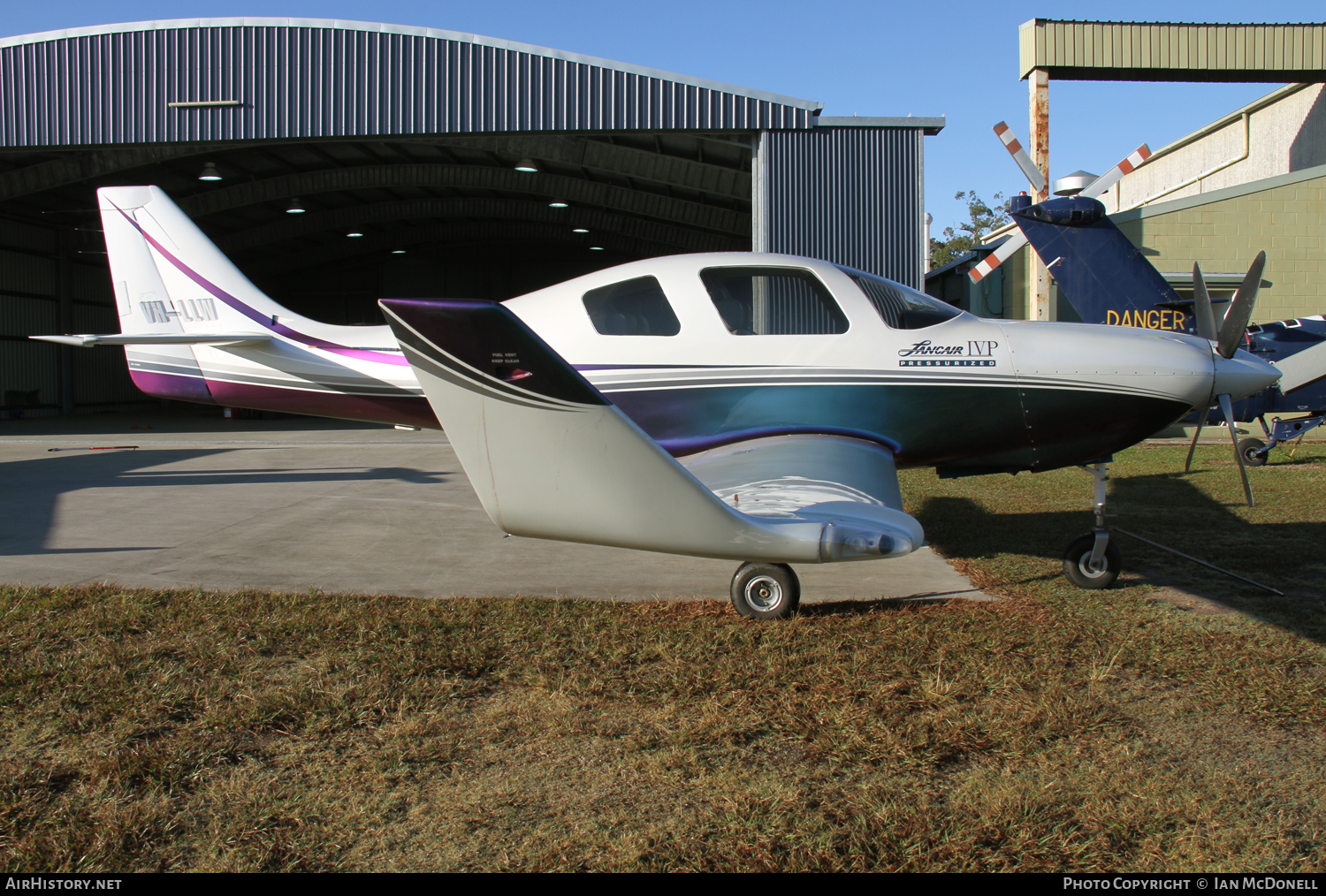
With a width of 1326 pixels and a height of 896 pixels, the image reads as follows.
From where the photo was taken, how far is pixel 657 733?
10.4ft

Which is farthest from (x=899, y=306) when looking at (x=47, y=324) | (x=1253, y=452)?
(x=47, y=324)

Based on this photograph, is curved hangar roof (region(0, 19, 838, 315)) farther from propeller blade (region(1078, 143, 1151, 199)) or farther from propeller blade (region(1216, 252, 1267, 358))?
propeller blade (region(1216, 252, 1267, 358))

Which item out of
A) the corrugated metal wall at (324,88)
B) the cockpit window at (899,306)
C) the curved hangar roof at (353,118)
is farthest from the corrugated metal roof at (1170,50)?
the cockpit window at (899,306)

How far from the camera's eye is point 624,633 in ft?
Result: 14.1

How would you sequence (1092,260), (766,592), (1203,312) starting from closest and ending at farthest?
1. (766,592)
2. (1203,312)
3. (1092,260)

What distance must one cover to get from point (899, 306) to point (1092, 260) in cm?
581

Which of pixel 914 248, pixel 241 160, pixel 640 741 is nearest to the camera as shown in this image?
pixel 640 741

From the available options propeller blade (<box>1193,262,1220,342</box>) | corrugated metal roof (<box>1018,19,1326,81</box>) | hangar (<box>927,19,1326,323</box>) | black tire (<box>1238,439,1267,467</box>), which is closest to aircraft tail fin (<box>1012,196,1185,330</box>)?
black tire (<box>1238,439,1267,467</box>)

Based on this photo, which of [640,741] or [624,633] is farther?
[624,633]

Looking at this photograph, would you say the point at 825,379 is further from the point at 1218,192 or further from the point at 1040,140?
the point at 1218,192

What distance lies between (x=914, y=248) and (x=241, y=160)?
15247mm

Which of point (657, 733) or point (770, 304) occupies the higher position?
point (770, 304)
